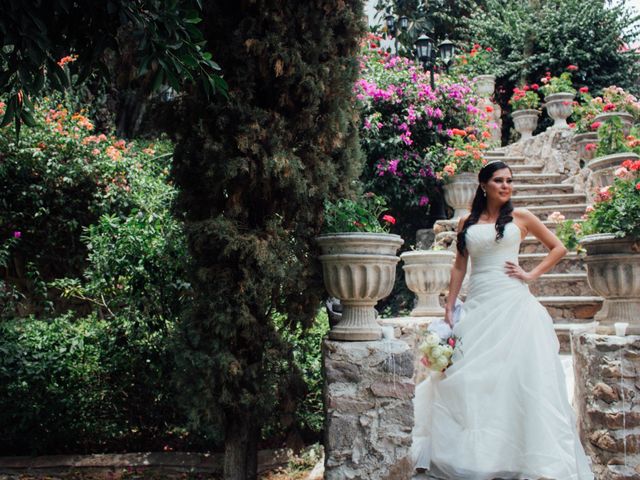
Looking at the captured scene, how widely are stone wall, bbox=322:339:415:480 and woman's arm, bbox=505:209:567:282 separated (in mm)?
773

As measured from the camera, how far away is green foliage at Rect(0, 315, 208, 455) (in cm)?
407

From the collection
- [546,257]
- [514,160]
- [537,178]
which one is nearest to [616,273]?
[546,257]

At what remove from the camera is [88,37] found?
2682mm

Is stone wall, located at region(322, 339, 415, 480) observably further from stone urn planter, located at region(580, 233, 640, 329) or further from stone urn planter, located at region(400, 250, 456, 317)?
stone urn planter, located at region(400, 250, 456, 317)

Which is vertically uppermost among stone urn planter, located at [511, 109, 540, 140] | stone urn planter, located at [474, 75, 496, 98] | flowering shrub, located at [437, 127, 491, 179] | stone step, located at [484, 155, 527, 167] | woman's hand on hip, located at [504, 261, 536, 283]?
stone urn planter, located at [474, 75, 496, 98]

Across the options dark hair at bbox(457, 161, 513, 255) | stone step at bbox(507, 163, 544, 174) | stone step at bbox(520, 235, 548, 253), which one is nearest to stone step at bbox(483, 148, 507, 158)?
stone step at bbox(507, 163, 544, 174)

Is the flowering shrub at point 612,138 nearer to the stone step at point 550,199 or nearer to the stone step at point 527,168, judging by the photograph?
the stone step at point 550,199

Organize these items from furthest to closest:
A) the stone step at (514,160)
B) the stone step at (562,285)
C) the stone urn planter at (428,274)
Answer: the stone step at (514,160)
the stone step at (562,285)
the stone urn planter at (428,274)

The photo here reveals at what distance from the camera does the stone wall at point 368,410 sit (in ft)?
10.5

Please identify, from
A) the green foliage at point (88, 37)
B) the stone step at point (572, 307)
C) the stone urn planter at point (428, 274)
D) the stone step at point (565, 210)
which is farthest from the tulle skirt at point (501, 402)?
the stone step at point (565, 210)

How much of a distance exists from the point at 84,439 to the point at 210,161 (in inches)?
94.0

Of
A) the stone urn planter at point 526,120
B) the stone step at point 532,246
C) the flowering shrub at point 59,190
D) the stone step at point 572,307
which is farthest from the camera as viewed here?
the stone urn planter at point 526,120

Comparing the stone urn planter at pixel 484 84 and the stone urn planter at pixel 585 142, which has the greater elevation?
the stone urn planter at pixel 484 84

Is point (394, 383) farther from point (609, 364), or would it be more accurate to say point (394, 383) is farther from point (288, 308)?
point (609, 364)
